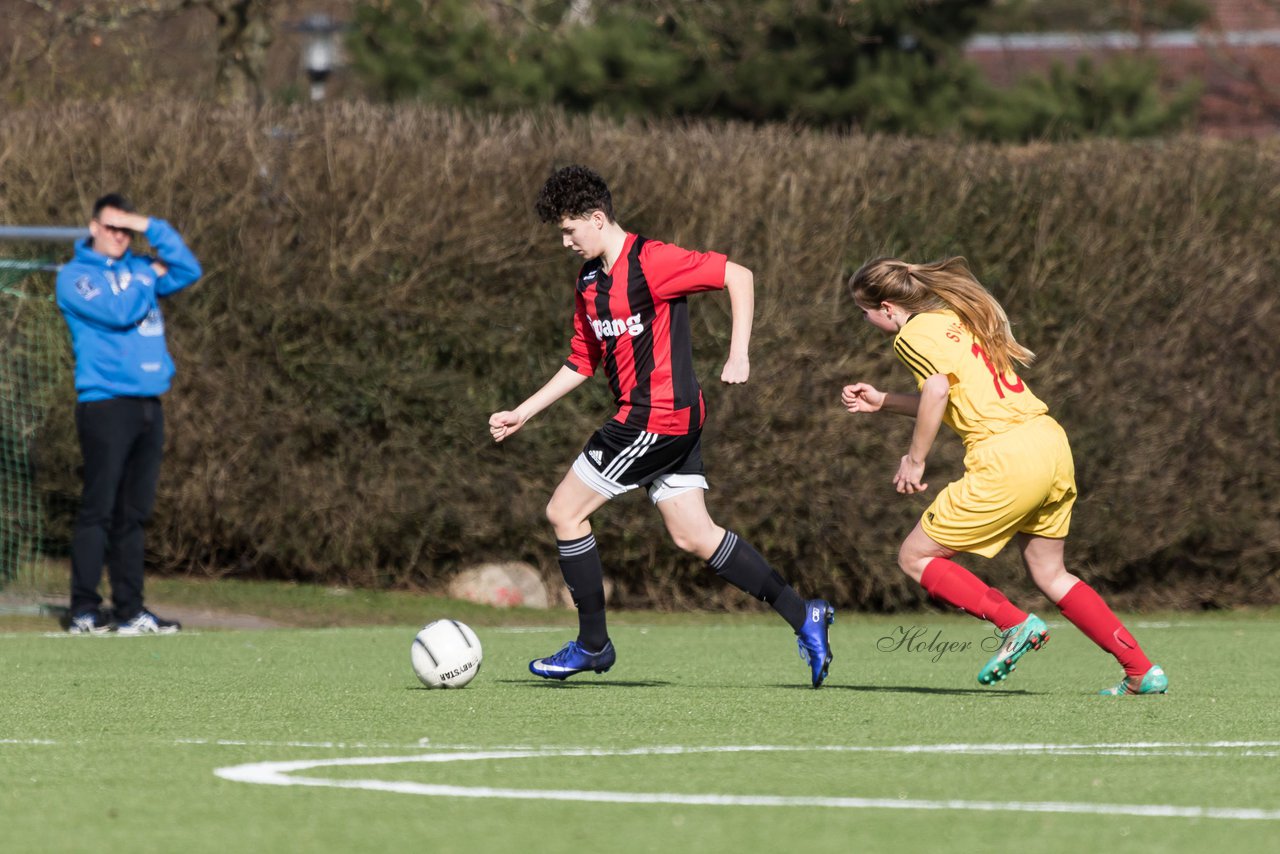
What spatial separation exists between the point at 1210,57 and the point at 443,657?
2425 cm

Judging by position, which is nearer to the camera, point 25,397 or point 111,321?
point 111,321

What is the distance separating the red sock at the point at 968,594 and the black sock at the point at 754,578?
54cm

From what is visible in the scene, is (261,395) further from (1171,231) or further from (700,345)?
(1171,231)

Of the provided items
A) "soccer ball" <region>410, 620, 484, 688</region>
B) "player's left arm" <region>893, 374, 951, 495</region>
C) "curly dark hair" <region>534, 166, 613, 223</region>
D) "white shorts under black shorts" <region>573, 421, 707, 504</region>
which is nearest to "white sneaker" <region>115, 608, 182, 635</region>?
"soccer ball" <region>410, 620, 484, 688</region>

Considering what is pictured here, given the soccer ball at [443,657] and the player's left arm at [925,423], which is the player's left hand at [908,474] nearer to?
the player's left arm at [925,423]

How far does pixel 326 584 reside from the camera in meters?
13.8

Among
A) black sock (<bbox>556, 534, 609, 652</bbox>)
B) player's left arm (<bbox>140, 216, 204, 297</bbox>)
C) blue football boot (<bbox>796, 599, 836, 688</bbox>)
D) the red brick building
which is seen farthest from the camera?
the red brick building

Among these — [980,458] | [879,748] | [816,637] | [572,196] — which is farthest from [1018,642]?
[572,196]

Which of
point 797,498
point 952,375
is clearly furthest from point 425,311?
point 952,375

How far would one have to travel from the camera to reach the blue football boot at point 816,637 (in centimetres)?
769

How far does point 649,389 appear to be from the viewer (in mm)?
7656

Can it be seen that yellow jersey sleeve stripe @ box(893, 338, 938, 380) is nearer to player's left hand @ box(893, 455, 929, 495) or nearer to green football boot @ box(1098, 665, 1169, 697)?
player's left hand @ box(893, 455, 929, 495)

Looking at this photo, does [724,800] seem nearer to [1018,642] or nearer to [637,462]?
[1018,642]

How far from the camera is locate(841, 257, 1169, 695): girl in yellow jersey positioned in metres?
7.30
